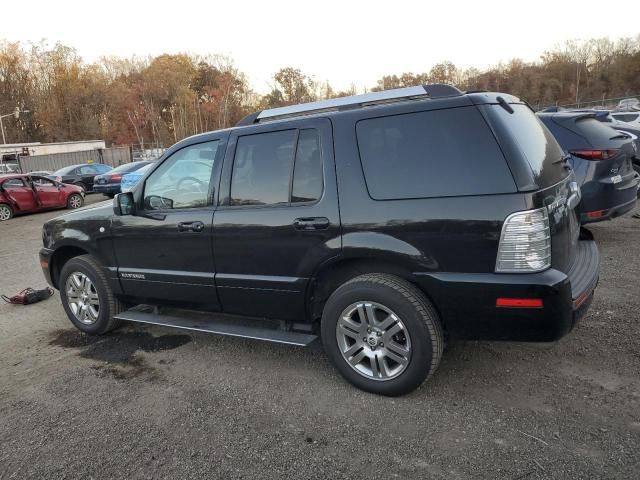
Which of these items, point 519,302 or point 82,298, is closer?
point 519,302

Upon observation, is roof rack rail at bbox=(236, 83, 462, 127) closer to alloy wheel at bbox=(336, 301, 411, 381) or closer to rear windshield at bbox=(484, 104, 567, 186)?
rear windshield at bbox=(484, 104, 567, 186)

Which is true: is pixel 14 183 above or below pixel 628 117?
above

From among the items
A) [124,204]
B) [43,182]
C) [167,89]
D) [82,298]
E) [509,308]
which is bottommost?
[82,298]

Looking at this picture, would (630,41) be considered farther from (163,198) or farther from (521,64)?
(163,198)

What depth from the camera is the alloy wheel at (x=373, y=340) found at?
3156 mm

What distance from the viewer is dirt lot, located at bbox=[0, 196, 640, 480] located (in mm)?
2633

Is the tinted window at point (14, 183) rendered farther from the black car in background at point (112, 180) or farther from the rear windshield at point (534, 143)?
the rear windshield at point (534, 143)

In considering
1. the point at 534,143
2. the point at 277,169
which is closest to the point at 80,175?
the point at 277,169

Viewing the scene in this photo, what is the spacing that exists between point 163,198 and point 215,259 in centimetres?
79

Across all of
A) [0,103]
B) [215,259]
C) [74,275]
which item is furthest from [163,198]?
[0,103]

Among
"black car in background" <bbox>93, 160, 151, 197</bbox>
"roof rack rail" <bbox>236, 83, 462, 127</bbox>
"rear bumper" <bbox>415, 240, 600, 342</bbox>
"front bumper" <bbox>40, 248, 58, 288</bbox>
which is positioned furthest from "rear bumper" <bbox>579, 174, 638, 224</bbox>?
"black car in background" <bbox>93, 160, 151, 197</bbox>

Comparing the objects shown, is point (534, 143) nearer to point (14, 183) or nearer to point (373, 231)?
point (373, 231)

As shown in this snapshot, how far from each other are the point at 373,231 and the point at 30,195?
623 inches

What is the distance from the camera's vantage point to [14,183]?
15508mm
